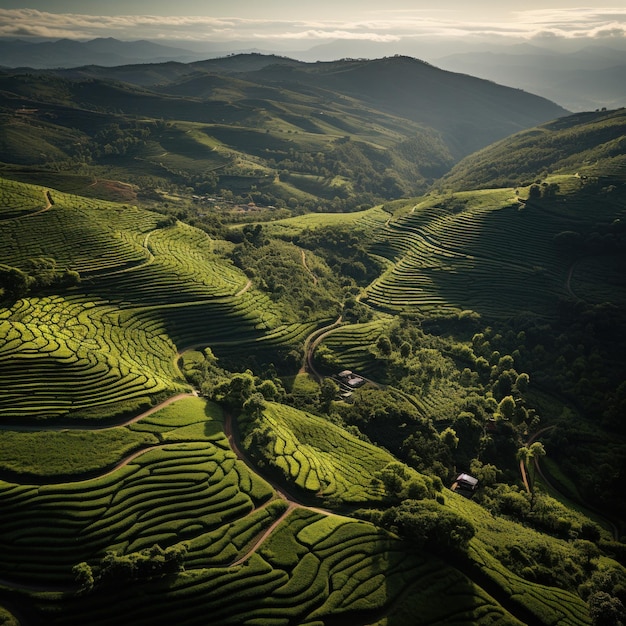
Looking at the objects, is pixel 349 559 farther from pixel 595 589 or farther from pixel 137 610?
pixel 595 589

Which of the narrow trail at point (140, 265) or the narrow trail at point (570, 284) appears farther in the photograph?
the narrow trail at point (570, 284)

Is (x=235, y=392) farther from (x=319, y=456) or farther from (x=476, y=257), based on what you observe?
(x=476, y=257)

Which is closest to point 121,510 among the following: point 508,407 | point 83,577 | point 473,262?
point 83,577

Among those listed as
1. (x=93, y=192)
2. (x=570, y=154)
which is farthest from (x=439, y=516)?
(x=570, y=154)

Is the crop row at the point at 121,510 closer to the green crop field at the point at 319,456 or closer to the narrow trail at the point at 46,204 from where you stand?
the green crop field at the point at 319,456

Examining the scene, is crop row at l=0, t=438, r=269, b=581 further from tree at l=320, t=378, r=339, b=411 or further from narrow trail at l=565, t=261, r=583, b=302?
narrow trail at l=565, t=261, r=583, b=302

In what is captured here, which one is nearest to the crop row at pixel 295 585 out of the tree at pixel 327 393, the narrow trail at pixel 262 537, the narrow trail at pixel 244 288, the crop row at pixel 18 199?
the narrow trail at pixel 262 537

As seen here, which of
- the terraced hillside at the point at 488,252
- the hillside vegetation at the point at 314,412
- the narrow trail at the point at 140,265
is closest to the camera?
the hillside vegetation at the point at 314,412

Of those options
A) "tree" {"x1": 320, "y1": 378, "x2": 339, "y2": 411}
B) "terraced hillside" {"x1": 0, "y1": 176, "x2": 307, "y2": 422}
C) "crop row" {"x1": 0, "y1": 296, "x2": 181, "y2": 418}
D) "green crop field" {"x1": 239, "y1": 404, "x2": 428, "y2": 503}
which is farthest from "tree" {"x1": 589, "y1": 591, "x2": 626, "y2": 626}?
"crop row" {"x1": 0, "y1": 296, "x2": 181, "y2": 418}
